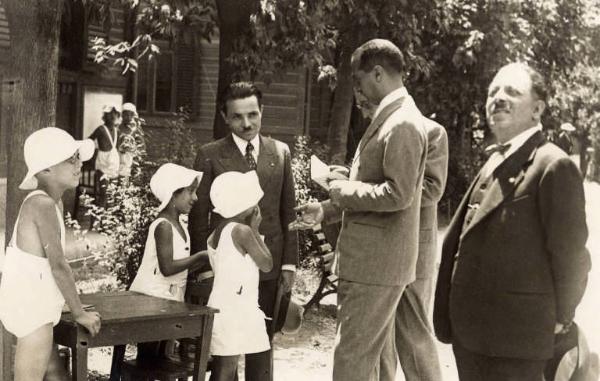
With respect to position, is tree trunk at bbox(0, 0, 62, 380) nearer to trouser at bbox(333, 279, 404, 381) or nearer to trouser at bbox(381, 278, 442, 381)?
trouser at bbox(333, 279, 404, 381)

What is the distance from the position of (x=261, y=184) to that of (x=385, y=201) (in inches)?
46.3

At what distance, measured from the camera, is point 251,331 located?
5016 millimetres

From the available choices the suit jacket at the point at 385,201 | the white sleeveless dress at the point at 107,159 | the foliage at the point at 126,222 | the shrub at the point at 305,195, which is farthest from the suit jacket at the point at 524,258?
the white sleeveless dress at the point at 107,159

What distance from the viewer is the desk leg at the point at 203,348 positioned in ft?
15.7

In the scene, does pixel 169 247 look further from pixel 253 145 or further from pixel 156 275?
pixel 253 145

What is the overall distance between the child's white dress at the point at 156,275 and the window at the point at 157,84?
14.3 metres

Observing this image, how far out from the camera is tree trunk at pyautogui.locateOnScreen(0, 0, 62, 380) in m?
5.59

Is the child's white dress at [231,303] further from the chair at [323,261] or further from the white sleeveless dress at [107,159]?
the white sleeveless dress at [107,159]

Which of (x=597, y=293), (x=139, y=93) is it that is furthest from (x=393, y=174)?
(x=139, y=93)

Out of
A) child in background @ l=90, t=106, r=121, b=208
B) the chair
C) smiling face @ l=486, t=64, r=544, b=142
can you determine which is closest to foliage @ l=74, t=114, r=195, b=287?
the chair

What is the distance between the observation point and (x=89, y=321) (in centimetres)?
432

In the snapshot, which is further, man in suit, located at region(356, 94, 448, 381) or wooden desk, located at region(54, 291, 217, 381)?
man in suit, located at region(356, 94, 448, 381)

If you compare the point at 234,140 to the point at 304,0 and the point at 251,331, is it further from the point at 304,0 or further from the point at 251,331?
the point at 304,0

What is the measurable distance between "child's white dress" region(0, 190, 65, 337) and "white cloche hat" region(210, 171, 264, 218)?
1.06 m
